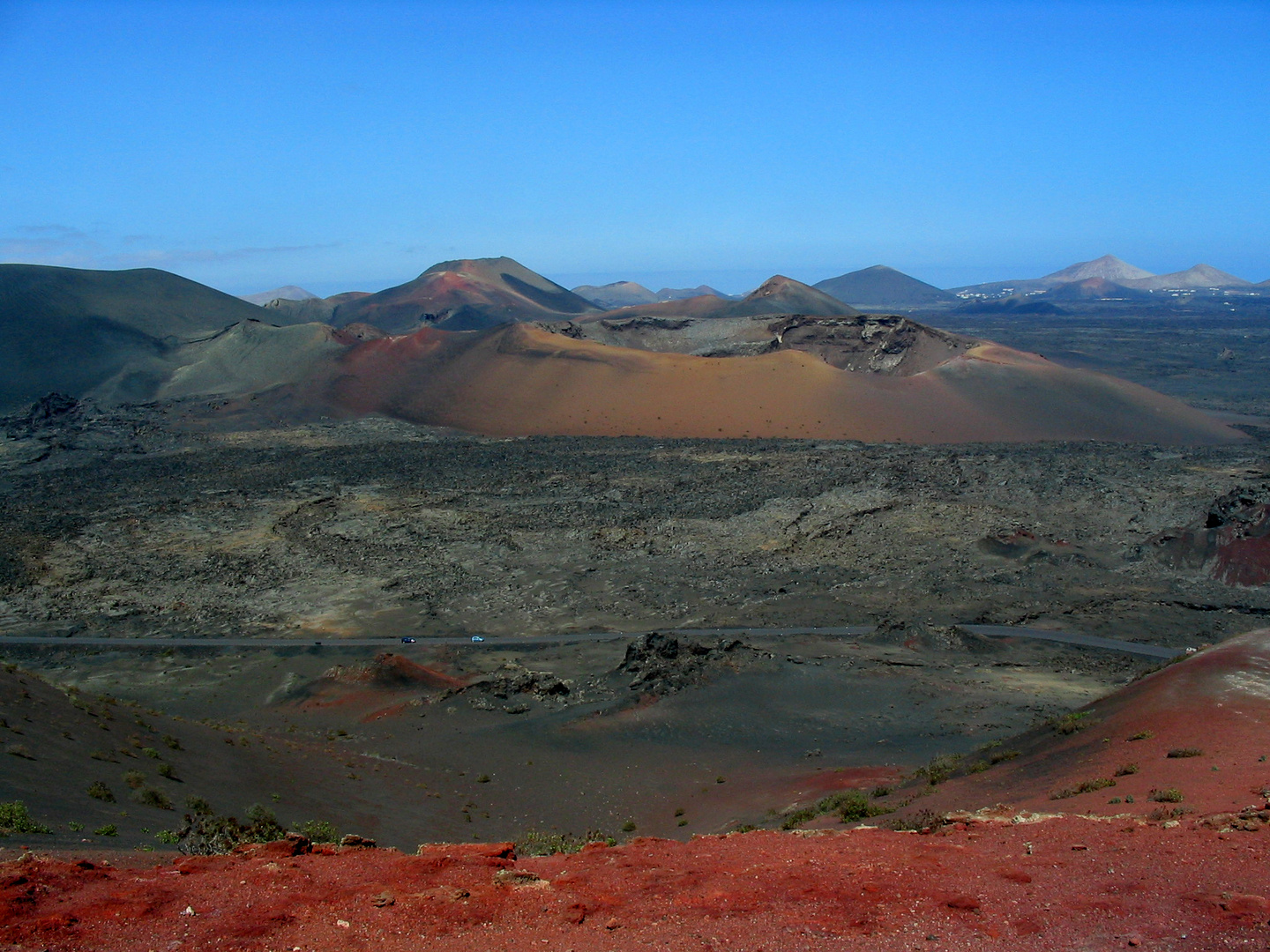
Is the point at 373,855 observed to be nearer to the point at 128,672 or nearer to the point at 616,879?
the point at 616,879

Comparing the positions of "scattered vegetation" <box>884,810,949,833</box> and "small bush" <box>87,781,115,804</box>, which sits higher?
"small bush" <box>87,781,115,804</box>

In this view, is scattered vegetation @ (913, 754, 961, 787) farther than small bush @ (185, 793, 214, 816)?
Yes

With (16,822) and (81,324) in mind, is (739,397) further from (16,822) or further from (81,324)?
(81,324)

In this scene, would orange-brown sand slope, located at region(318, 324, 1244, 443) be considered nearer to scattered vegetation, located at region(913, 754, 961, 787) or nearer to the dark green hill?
the dark green hill

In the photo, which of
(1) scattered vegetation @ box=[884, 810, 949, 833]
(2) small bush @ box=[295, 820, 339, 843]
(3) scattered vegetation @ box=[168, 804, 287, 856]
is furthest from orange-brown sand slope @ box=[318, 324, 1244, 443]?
(3) scattered vegetation @ box=[168, 804, 287, 856]

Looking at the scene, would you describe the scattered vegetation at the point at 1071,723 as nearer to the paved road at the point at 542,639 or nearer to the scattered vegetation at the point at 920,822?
the scattered vegetation at the point at 920,822

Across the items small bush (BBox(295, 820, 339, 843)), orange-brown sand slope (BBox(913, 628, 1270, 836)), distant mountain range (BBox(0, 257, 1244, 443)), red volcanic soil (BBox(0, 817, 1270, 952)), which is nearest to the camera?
red volcanic soil (BBox(0, 817, 1270, 952))

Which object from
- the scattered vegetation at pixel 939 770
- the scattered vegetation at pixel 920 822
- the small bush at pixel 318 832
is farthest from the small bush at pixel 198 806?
the scattered vegetation at pixel 939 770
